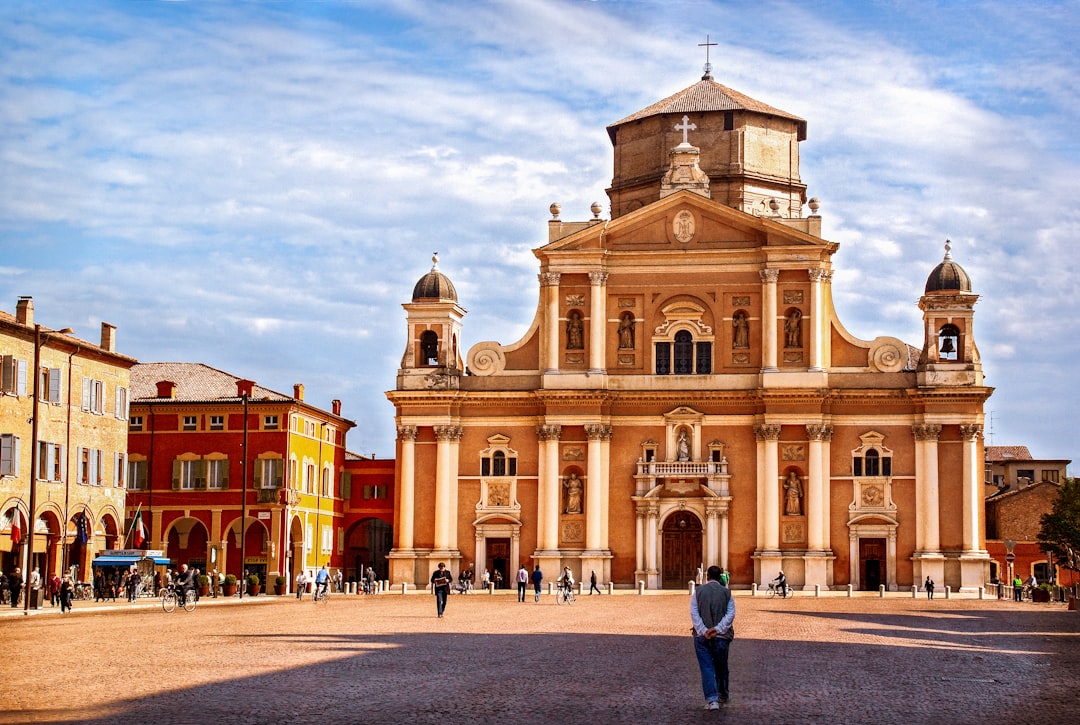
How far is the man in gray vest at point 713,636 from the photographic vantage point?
673 inches

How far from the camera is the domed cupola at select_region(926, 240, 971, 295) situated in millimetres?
64125

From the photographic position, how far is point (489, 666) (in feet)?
74.6

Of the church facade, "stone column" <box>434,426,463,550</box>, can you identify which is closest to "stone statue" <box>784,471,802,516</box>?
the church facade

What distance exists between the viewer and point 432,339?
6700cm

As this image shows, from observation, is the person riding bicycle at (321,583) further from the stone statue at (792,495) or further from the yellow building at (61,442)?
the stone statue at (792,495)

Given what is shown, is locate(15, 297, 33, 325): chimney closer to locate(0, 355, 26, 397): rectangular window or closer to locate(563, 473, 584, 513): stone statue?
locate(0, 355, 26, 397): rectangular window

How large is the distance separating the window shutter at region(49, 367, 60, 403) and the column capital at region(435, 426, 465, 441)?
57.7 ft

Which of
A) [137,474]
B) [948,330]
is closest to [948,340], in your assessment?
[948,330]

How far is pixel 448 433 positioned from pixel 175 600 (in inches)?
814

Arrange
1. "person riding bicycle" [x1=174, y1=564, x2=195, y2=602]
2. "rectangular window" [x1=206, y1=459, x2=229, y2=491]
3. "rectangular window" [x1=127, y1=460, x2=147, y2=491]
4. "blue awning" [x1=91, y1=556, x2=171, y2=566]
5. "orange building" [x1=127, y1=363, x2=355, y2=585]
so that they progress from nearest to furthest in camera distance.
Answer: "person riding bicycle" [x1=174, y1=564, x2=195, y2=602] < "blue awning" [x1=91, y1=556, x2=171, y2=566] < "orange building" [x1=127, y1=363, x2=355, y2=585] < "rectangular window" [x1=206, y1=459, x2=229, y2=491] < "rectangular window" [x1=127, y1=460, x2=147, y2=491]

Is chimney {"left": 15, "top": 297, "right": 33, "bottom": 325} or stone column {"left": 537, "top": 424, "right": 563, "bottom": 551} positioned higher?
chimney {"left": 15, "top": 297, "right": 33, "bottom": 325}

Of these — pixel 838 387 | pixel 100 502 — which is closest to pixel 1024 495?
pixel 838 387

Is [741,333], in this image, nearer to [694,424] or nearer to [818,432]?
[694,424]

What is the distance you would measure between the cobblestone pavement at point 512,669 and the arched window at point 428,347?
27.3 meters
